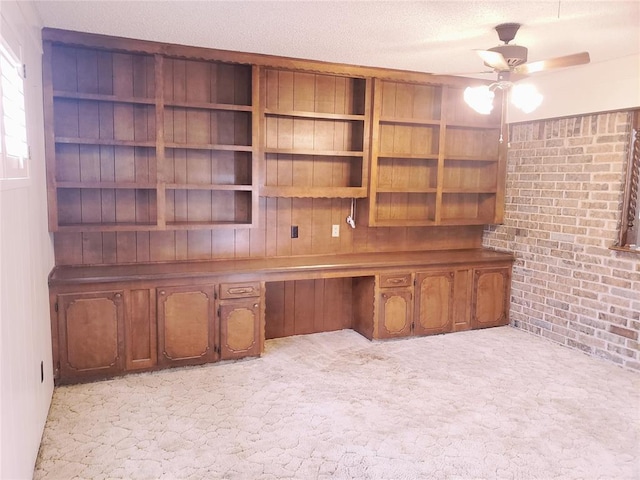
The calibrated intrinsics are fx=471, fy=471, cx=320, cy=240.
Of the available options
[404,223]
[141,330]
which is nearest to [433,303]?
[404,223]

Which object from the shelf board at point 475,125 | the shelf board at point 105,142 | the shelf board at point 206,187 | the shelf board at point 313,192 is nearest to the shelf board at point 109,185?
the shelf board at point 206,187

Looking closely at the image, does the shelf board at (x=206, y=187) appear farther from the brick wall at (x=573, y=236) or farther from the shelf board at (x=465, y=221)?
the brick wall at (x=573, y=236)

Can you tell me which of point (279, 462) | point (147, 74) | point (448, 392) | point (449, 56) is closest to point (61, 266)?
point (147, 74)

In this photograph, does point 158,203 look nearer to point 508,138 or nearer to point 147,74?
point 147,74

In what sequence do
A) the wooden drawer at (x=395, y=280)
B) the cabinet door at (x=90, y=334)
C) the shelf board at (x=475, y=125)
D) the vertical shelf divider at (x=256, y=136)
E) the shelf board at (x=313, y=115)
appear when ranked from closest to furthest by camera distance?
the cabinet door at (x=90, y=334) → the vertical shelf divider at (x=256, y=136) → the shelf board at (x=313, y=115) → the wooden drawer at (x=395, y=280) → the shelf board at (x=475, y=125)

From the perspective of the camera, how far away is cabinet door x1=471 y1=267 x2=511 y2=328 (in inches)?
185

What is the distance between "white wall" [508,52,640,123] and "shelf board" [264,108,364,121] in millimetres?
1775

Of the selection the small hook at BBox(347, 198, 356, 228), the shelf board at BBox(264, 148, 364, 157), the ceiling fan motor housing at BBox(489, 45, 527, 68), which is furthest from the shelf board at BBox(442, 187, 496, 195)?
the ceiling fan motor housing at BBox(489, 45, 527, 68)

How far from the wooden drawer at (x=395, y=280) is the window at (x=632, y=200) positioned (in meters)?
1.76

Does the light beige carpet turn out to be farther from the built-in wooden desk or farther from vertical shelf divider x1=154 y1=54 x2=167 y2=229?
vertical shelf divider x1=154 y1=54 x2=167 y2=229

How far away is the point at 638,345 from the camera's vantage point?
3744 mm

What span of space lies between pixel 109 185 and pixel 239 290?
126cm

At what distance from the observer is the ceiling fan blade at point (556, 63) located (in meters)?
2.68

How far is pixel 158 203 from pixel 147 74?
1038 mm
